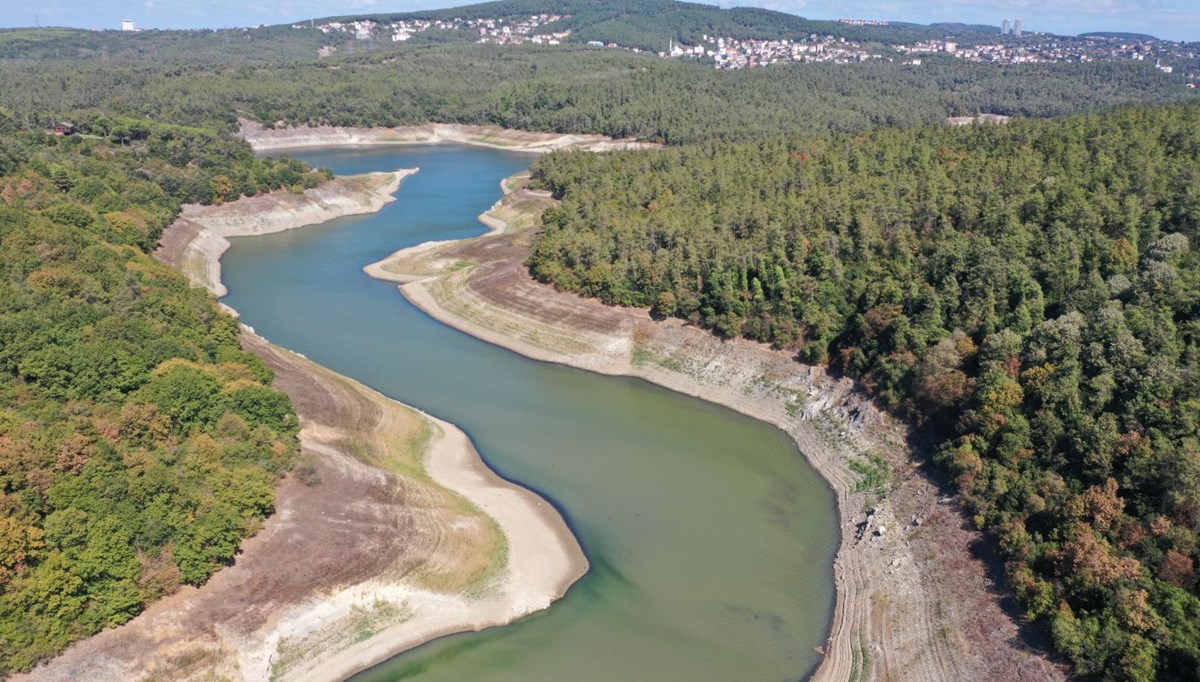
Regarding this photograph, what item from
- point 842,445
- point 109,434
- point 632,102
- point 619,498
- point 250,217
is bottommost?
point 619,498

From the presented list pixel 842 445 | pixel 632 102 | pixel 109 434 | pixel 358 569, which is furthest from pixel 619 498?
pixel 632 102

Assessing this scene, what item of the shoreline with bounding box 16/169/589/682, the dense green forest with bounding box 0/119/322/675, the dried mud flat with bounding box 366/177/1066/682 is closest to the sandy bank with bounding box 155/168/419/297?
the dense green forest with bounding box 0/119/322/675

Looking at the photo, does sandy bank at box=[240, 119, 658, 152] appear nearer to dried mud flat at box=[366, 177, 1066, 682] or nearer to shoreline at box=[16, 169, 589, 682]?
dried mud flat at box=[366, 177, 1066, 682]

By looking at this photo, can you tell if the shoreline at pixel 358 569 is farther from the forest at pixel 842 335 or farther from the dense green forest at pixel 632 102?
the dense green forest at pixel 632 102

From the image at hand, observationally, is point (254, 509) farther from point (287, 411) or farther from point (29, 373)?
point (29, 373)

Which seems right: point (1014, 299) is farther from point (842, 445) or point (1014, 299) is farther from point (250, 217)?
point (250, 217)

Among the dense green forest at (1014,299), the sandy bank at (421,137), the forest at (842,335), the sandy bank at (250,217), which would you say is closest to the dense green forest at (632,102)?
the sandy bank at (421,137)
